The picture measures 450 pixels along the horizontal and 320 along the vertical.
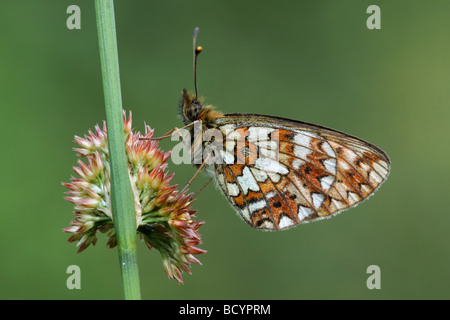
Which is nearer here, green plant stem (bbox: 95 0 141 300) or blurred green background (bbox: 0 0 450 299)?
green plant stem (bbox: 95 0 141 300)

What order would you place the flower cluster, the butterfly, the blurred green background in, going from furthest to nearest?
the blurred green background < the butterfly < the flower cluster

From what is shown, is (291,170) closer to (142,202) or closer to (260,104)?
(142,202)

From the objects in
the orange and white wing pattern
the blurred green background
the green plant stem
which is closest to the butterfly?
the orange and white wing pattern

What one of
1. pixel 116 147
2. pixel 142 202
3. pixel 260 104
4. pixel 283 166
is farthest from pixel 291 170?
pixel 260 104

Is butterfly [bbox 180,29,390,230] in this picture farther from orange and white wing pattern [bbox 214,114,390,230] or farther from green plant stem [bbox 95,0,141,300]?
green plant stem [bbox 95,0,141,300]

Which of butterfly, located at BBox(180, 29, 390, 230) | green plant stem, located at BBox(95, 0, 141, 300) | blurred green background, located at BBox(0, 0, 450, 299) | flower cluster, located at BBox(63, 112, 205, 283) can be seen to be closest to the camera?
green plant stem, located at BBox(95, 0, 141, 300)

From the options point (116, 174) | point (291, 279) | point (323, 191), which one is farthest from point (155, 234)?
point (291, 279)

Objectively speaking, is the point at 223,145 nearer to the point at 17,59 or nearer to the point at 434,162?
the point at 17,59
